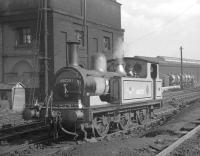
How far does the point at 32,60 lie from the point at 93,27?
25.3 ft

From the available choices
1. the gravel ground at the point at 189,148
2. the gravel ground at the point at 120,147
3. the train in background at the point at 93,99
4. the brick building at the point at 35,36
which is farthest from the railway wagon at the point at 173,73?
the gravel ground at the point at 189,148

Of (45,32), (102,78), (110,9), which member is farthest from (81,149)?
A: (110,9)

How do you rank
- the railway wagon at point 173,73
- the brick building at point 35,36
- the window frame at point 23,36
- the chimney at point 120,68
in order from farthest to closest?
the railway wagon at point 173,73 → the window frame at point 23,36 → the brick building at point 35,36 → the chimney at point 120,68

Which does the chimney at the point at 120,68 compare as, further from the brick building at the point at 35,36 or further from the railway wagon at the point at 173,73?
the railway wagon at the point at 173,73

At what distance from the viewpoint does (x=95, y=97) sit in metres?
11.4

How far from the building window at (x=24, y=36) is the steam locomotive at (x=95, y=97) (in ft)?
55.4

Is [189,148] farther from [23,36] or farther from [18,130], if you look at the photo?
[23,36]

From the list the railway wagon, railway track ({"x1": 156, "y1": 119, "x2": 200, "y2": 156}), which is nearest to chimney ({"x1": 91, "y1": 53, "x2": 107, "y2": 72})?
railway track ({"x1": 156, "y1": 119, "x2": 200, "y2": 156})

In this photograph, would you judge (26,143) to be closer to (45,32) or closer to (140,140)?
(140,140)

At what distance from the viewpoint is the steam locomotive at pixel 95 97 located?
1092cm

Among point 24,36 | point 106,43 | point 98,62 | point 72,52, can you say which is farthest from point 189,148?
point 106,43

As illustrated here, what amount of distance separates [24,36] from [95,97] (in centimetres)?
2007

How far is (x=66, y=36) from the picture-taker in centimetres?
3028

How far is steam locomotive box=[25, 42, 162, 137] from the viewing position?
10.9m
